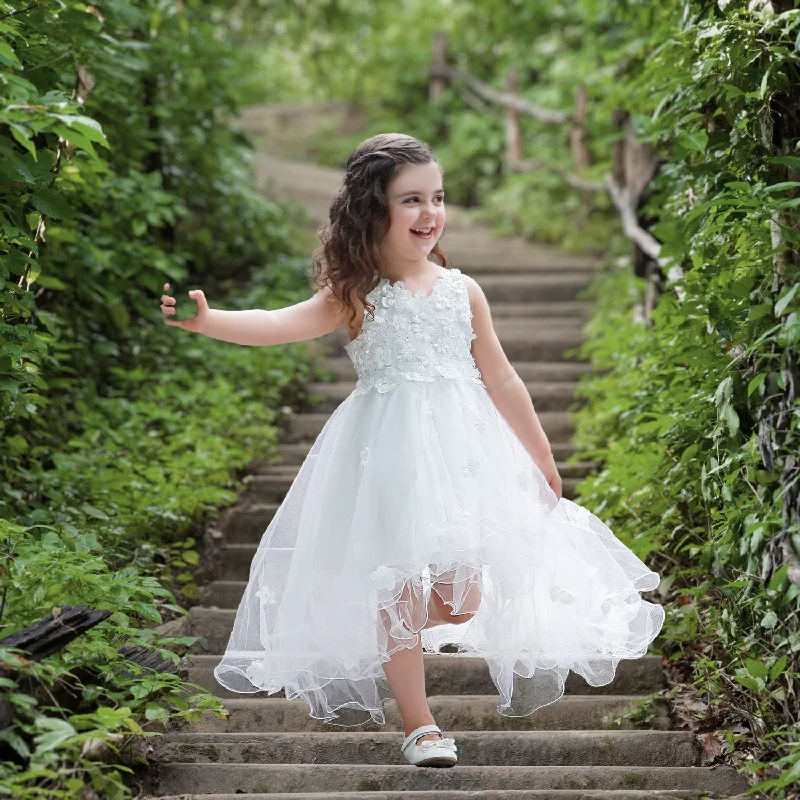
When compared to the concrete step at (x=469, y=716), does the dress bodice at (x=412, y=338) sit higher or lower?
higher

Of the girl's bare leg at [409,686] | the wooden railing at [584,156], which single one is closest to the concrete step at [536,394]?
the wooden railing at [584,156]

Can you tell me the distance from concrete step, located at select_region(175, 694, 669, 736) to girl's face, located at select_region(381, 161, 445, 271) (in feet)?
4.52

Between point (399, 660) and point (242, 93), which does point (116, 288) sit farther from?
point (399, 660)

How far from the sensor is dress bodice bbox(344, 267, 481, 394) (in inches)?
111

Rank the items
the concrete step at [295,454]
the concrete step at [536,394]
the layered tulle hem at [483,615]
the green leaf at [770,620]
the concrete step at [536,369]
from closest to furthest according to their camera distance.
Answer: the green leaf at [770,620] < the layered tulle hem at [483,615] < the concrete step at [295,454] < the concrete step at [536,394] < the concrete step at [536,369]

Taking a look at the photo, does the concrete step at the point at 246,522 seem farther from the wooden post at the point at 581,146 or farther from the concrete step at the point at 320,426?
the wooden post at the point at 581,146

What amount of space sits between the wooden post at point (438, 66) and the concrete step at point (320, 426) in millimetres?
8103

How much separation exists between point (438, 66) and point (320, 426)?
850 centimetres

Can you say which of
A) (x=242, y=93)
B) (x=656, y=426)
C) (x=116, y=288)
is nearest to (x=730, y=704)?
(x=656, y=426)

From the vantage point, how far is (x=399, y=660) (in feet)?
8.75

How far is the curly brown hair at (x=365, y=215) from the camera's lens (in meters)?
2.84

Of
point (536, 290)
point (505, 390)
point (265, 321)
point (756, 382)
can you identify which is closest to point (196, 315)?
point (265, 321)

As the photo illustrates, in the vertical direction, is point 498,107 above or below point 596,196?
above

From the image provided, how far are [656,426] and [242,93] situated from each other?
5396mm
